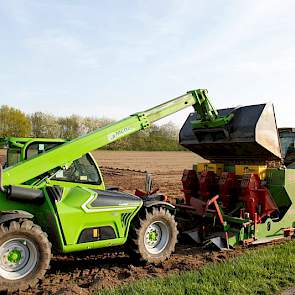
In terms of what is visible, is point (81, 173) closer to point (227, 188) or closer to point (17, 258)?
point (17, 258)

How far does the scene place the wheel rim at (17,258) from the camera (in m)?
4.76

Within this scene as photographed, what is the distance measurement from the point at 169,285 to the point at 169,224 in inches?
58.0

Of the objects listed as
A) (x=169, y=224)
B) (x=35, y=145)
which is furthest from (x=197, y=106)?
(x=35, y=145)

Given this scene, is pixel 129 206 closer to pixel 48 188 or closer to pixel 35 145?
pixel 48 188

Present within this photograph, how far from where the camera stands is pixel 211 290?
183 inches

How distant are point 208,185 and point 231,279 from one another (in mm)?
3042

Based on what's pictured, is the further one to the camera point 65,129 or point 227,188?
point 65,129

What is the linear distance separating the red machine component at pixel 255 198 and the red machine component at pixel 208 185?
873 mm

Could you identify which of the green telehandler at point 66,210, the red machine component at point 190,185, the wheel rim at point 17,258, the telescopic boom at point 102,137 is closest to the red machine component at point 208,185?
the red machine component at point 190,185

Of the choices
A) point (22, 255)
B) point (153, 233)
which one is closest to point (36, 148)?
point (22, 255)

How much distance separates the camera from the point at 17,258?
485 cm

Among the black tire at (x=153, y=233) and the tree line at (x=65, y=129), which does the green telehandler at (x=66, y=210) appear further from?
the tree line at (x=65, y=129)

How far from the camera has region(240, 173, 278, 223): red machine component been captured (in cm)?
702

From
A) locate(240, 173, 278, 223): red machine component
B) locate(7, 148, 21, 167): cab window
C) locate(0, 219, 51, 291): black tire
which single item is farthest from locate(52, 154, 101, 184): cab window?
locate(240, 173, 278, 223): red machine component
